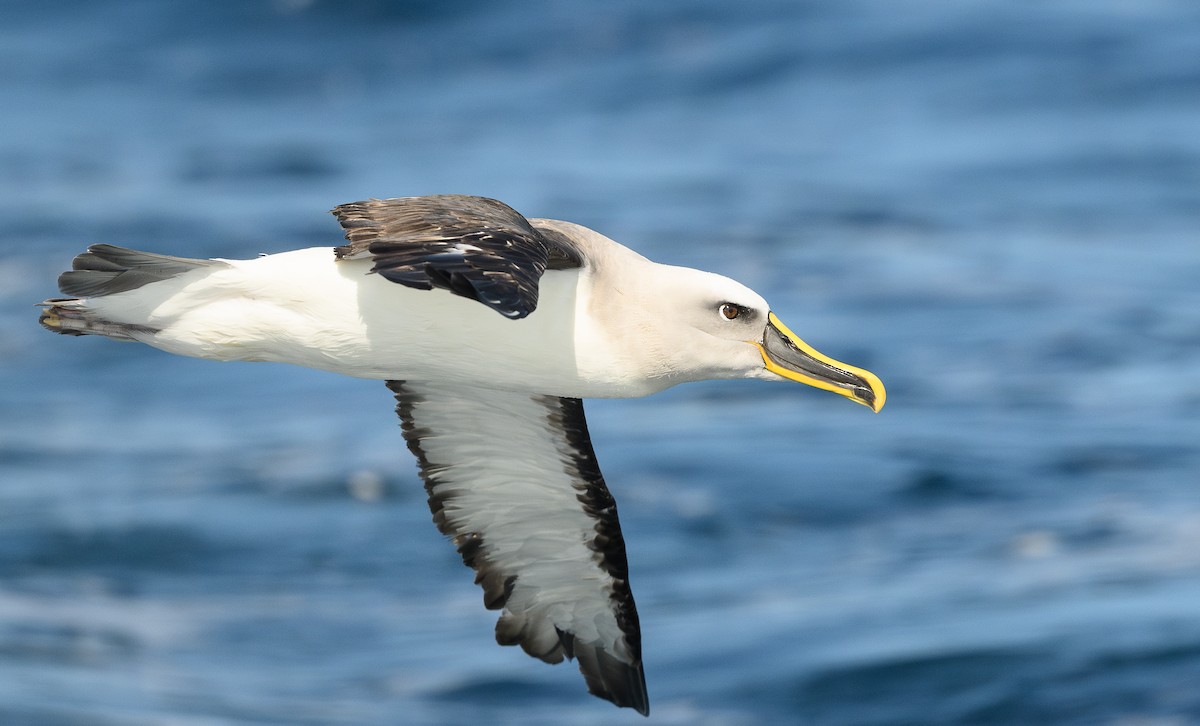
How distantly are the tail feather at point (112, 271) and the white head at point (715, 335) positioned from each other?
2831mm

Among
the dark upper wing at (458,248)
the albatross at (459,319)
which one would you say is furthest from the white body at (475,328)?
the dark upper wing at (458,248)

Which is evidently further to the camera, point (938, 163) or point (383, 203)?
point (938, 163)

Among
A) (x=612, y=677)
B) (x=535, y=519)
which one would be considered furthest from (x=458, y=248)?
(x=612, y=677)

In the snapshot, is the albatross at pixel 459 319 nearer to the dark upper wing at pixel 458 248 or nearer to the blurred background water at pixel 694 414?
the dark upper wing at pixel 458 248

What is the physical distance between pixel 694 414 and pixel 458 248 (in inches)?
2337

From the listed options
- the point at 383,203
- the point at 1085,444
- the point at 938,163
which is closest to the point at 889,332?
the point at 1085,444

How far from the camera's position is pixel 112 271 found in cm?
1138

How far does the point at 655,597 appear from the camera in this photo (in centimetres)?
5512

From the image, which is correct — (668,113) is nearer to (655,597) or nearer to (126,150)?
(126,150)

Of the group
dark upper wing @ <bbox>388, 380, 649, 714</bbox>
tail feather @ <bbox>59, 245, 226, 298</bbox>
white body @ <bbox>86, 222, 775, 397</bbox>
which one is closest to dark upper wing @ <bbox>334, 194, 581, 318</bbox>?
white body @ <bbox>86, 222, 775, 397</bbox>

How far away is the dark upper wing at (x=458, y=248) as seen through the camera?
8727mm

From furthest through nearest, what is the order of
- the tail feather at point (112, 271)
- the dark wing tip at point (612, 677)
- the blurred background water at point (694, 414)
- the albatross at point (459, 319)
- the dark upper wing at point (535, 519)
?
the blurred background water at point (694, 414) < the dark wing tip at point (612, 677) < the dark upper wing at point (535, 519) < the tail feather at point (112, 271) < the albatross at point (459, 319)

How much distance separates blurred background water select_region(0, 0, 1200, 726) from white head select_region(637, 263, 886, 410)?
30.3 metres

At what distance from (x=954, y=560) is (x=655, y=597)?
933 cm
